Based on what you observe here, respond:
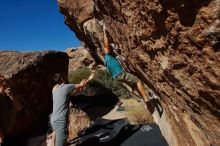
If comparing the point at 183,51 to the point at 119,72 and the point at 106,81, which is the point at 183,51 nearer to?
the point at 119,72

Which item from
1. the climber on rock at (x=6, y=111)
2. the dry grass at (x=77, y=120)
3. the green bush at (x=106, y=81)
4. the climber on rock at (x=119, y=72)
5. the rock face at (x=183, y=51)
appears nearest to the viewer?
the rock face at (x=183, y=51)

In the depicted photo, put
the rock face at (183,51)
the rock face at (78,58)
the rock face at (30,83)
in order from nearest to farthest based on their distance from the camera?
1. the rock face at (183,51)
2. the rock face at (30,83)
3. the rock face at (78,58)

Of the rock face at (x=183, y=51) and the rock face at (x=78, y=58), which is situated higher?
the rock face at (x=78, y=58)

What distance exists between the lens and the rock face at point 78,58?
30.2 metres

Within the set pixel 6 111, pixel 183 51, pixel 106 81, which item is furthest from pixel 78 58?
pixel 183 51

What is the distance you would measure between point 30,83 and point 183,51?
860 cm

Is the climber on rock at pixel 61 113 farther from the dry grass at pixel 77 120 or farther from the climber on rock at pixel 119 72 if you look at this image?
the dry grass at pixel 77 120

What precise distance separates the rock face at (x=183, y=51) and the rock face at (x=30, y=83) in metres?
6.79

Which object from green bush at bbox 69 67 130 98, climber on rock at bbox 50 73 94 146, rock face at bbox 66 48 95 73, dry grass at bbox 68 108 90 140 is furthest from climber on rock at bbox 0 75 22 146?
rock face at bbox 66 48 95 73

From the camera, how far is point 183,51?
256 centimetres

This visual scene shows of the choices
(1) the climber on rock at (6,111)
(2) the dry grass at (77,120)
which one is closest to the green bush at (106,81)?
(2) the dry grass at (77,120)

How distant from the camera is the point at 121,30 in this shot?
3.94m

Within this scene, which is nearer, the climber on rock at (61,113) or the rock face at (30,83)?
the climber on rock at (61,113)

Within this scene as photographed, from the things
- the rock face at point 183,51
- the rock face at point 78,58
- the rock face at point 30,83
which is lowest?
the rock face at point 183,51
